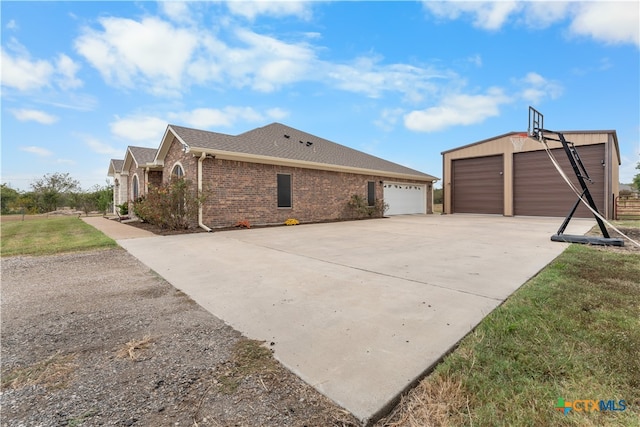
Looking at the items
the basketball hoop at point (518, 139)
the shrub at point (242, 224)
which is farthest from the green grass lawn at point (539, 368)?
the shrub at point (242, 224)

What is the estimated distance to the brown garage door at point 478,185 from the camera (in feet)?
59.0

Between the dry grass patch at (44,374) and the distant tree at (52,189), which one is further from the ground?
the distant tree at (52,189)

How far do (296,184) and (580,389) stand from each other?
1200 centimetres

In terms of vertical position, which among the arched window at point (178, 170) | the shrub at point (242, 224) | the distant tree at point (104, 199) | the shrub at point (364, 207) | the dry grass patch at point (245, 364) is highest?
the arched window at point (178, 170)

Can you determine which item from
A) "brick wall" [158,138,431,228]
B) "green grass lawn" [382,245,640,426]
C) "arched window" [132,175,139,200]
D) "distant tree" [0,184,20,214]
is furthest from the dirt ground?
"distant tree" [0,184,20,214]

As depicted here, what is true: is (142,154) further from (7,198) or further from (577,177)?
(7,198)

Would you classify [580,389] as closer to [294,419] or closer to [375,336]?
[375,336]

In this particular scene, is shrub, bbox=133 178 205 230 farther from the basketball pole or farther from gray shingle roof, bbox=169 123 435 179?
the basketball pole

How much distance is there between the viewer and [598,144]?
47.1 ft

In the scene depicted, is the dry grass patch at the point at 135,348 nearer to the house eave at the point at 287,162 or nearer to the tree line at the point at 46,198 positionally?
the house eave at the point at 287,162

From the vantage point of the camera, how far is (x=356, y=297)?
3398 millimetres

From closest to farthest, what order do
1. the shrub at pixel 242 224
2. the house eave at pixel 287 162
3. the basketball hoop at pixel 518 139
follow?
1. the basketball hoop at pixel 518 139
2. the house eave at pixel 287 162
3. the shrub at pixel 242 224

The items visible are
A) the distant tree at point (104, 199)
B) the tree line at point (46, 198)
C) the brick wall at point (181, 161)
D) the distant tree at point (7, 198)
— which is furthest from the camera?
the distant tree at point (7, 198)

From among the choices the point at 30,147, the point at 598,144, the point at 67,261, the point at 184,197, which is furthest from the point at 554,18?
the point at 30,147
